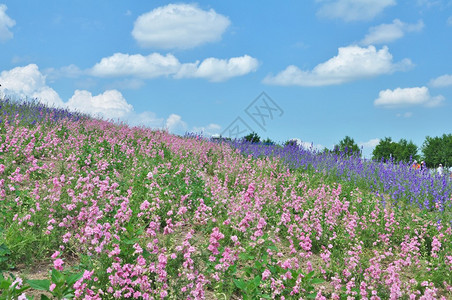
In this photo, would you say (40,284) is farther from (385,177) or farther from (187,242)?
(385,177)

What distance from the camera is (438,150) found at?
2662 centimetres

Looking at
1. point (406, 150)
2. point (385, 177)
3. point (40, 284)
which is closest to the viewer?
point (40, 284)

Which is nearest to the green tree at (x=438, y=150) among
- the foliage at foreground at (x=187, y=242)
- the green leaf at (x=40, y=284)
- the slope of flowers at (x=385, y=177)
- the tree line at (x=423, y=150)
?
the tree line at (x=423, y=150)

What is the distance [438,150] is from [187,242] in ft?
91.8

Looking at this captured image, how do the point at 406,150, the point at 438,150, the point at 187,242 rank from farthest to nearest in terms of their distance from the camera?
the point at 438,150
the point at 406,150
the point at 187,242

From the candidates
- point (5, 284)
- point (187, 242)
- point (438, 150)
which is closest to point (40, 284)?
point (5, 284)

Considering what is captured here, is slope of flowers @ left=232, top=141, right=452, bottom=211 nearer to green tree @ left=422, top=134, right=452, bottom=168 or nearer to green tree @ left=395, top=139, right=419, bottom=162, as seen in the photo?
green tree @ left=395, top=139, right=419, bottom=162

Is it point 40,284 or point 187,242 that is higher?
point 187,242

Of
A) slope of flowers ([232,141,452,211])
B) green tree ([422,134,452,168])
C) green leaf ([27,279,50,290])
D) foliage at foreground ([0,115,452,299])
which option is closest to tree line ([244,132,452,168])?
green tree ([422,134,452,168])

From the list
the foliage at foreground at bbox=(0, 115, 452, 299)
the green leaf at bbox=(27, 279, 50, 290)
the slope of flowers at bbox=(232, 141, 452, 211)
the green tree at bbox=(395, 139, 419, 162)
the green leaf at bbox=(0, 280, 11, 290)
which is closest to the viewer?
the green leaf at bbox=(0, 280, 11, 290)

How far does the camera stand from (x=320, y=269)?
5.10 meters

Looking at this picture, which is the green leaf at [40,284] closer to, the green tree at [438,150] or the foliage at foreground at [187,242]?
the foliage at foreground at [187,242]

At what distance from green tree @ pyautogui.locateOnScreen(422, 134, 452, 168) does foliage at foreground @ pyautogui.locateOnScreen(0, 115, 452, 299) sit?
20.8m

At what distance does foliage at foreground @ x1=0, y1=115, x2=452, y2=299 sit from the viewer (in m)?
3.64
